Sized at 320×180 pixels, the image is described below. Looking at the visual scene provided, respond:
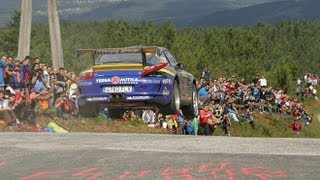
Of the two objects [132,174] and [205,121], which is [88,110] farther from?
[132,174]

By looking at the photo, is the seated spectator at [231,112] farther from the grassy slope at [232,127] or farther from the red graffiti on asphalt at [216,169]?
the red graffiti on asphalt at [216,169]

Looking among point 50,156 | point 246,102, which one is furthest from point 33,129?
point 246,102

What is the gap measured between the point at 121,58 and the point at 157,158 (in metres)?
5.71

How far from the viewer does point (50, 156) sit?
26.7 feet

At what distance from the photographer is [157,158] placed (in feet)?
25.9

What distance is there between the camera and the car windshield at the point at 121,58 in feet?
42.9

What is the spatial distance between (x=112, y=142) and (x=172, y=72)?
13.8 ft

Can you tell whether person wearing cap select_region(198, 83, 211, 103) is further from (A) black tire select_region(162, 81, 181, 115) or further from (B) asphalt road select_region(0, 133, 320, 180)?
(B) asphalt road select_region(0, 133, 320, 180)

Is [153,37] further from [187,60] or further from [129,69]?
[129,69]

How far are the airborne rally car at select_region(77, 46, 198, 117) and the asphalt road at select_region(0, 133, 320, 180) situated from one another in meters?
2.77

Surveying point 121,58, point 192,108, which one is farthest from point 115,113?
point 121,58

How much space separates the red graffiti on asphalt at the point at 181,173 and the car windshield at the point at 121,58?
237 inches

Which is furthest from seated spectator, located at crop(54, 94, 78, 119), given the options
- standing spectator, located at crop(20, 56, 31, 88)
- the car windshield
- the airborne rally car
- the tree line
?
the tree line

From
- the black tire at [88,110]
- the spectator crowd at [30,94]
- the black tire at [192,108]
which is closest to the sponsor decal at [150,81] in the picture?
the black tire at [88,110]
